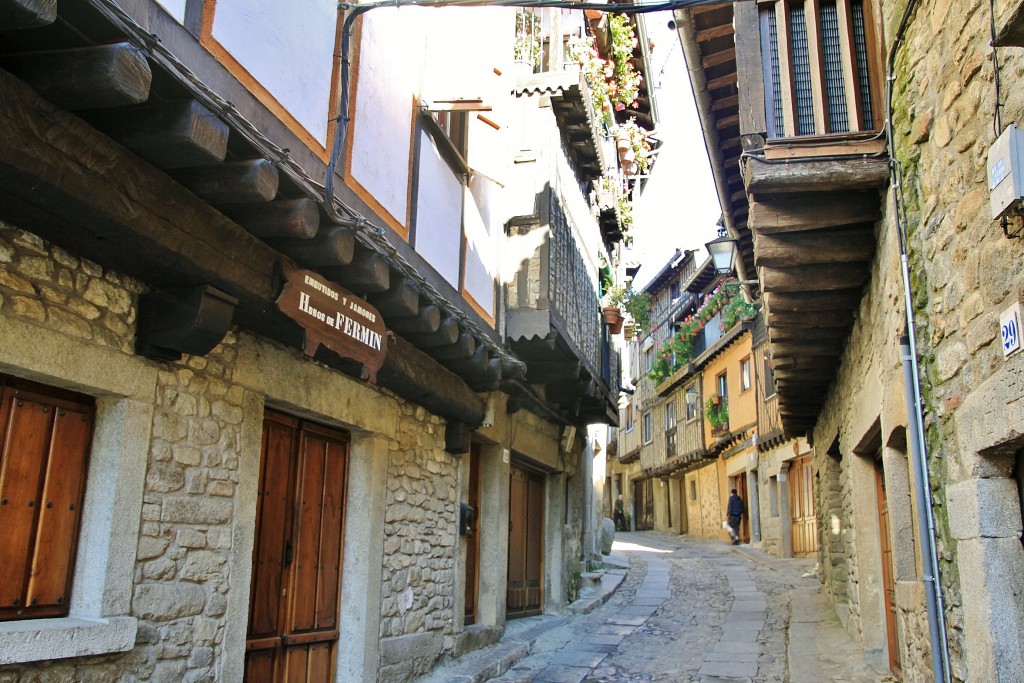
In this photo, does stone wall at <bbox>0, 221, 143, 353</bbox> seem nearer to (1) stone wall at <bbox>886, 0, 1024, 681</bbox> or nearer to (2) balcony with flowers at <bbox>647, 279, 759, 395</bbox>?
(1) stone wall at <bbox>886, 0, 1024, 681</bbox>

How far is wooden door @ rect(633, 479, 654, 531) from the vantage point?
100 feet

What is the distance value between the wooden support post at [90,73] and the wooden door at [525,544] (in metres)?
7.17

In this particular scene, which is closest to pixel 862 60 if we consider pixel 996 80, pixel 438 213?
pixel 996 80

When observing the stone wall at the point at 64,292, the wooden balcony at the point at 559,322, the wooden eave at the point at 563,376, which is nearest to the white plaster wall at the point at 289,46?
the stone wall at the point at 64,292

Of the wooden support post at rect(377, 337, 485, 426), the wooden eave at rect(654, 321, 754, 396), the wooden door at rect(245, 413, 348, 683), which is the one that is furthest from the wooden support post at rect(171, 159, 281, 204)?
the wooden eave at rect(654, 321, 754, 396)

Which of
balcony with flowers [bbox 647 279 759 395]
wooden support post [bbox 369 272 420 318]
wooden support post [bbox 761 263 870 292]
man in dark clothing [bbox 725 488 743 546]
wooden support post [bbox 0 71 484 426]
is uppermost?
balcony with flowers [bbox 647 279 759 395]

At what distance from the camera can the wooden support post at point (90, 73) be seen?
2.85 metres

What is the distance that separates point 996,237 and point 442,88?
3786 mm

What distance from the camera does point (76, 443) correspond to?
12.8ft

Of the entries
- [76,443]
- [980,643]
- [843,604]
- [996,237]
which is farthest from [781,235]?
[843,604]

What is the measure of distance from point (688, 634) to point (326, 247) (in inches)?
267

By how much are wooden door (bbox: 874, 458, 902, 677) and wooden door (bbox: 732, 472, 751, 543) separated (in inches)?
559

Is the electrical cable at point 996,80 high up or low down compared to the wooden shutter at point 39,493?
up

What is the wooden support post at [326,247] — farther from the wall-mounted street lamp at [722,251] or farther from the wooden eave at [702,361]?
the wooden eave at [702,361]
